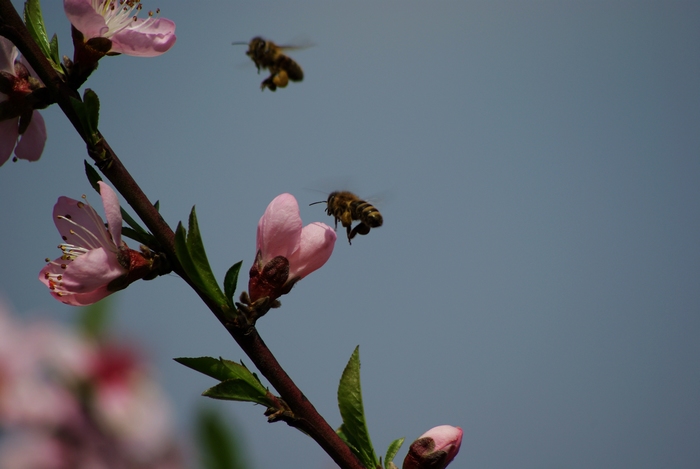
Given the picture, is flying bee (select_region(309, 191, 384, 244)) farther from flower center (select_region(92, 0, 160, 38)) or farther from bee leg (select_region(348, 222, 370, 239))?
flower center (select_region(92, 0, 160, 38))

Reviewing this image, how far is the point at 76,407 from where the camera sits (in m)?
1.96

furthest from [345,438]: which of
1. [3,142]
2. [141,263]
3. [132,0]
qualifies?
[132,0]

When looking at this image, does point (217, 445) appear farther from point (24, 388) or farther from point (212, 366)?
point (24, 388)

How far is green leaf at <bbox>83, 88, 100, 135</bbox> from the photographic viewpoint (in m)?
1.21

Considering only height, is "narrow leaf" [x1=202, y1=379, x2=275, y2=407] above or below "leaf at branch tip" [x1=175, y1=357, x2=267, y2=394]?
below

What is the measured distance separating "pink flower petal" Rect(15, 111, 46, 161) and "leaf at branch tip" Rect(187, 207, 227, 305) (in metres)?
0.65

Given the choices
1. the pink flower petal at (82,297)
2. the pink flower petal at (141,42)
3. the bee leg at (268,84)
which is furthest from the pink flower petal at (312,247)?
the bee leg at (268,84)

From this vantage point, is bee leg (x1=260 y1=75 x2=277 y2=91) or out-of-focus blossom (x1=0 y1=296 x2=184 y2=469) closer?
out-of-focus blossom (x1=0 y1=296 x2=184 y2=469)

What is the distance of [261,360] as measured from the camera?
3.84 feet

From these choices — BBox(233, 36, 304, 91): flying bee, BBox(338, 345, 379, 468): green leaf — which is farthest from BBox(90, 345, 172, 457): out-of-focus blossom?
BBox(233, 36, 304, 91): flying bee

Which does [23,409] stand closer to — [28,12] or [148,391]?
[148,391]

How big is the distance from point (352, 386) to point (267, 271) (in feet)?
1.01

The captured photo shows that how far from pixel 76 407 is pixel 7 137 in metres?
0.90

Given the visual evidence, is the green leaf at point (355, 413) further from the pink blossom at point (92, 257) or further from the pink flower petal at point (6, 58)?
the pink flower petal at point (6, 58)
